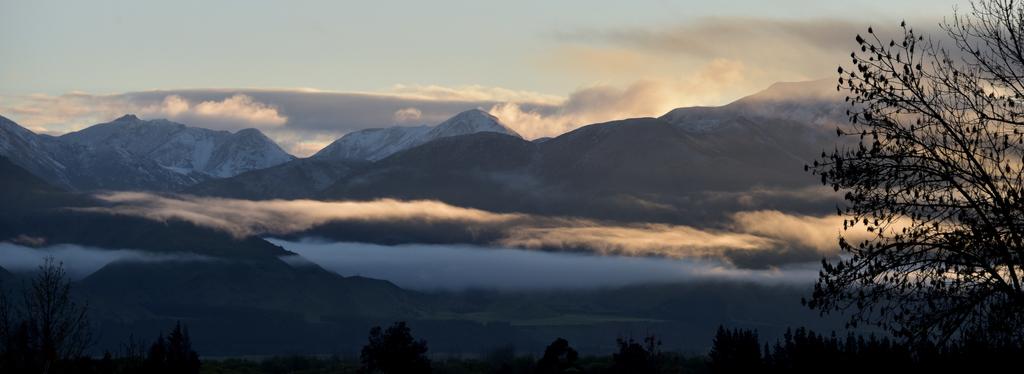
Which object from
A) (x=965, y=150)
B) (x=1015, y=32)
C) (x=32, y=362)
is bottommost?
(x=32, y=362)

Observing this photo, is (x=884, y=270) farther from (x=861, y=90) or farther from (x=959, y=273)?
(x=861, y=90)

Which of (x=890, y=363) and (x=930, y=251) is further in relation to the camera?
(x=890, y=363)

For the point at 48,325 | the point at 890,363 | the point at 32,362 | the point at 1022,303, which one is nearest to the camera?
the point at 1022,303

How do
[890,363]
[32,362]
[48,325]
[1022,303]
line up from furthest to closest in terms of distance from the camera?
[890,363] → [32,362] → [48,325] → [1022,303]

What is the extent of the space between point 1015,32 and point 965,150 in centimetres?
458

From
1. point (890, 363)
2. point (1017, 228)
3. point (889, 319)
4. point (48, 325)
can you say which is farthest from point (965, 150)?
point (890, 363)

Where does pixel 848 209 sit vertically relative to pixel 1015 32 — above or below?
below

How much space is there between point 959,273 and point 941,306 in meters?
1.51

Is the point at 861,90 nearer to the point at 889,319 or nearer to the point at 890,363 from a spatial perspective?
the point at 889,319

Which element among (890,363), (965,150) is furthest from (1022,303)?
(890,363)

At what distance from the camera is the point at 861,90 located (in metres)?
49.3

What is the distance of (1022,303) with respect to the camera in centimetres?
4672

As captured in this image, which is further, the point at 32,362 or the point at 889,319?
the point at 32,362

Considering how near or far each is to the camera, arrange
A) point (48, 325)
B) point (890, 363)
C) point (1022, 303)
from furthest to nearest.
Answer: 1. point (890, 363)
2. point (48, 325)
3. point (1022, 303)
